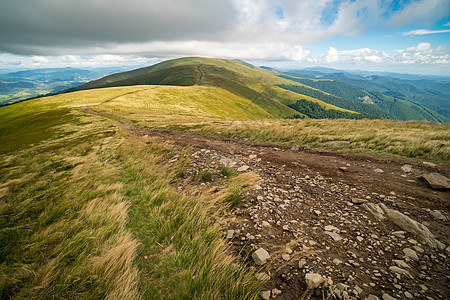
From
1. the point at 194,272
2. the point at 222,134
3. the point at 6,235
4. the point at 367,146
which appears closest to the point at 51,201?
the point at 6,235

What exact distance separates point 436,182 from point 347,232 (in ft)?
14.7

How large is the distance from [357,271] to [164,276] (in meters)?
3.48

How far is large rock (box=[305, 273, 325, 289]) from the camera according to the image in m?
3.03

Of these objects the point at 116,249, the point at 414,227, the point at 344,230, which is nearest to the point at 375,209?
the point at 414,227

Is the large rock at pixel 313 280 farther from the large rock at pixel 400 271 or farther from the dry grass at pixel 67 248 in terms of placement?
the dry grass at pixel 67 248

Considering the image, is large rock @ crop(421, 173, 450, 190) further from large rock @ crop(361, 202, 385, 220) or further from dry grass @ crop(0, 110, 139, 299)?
dry grass @ crop(0, 110, 139, 299)

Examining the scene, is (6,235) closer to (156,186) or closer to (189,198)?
(156,186)

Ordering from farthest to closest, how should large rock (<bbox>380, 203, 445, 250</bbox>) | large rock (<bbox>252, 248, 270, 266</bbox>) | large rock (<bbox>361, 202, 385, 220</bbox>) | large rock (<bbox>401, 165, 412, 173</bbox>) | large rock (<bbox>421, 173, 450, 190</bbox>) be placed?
large rock (<bbox>401, 165, 412, 173</bbox>)
large rock (<bbox>421, 173, 450, 190</bbox>)
large rock (<bbox>361, 202, 385, 220</bbox>)
large rock (<bbox>380, 203, 445, 250</bbox>)
large rock (<bbox>252, 248, 270, 266</bbox>)

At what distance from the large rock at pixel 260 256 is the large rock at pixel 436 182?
6375 mm

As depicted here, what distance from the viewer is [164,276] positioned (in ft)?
10.2

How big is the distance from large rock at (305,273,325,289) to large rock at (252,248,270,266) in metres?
0.76

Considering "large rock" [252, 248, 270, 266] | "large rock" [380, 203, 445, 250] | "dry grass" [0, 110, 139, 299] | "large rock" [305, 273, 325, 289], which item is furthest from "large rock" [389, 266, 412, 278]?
"dry grass" [0, 110, 139, 299]

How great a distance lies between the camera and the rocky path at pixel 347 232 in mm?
3027

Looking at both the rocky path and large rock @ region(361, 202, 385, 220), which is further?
large rock @ region(361, 202, 385, 220)
